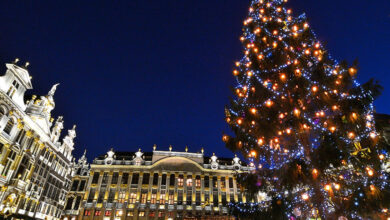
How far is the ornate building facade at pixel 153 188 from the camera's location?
4359cm

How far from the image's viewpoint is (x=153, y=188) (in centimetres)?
4650

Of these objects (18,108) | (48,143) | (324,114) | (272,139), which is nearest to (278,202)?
(272,139)

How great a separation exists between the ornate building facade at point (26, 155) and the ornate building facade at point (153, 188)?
6.54 m

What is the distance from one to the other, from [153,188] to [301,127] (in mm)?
42111

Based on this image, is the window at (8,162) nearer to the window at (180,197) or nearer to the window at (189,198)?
the window at (180,197)

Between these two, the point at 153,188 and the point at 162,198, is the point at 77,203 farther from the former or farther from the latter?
the point at 162,198

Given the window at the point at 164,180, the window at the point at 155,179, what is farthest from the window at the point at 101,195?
the window at the point at 164,180

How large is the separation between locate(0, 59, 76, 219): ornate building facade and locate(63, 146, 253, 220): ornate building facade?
654 cm

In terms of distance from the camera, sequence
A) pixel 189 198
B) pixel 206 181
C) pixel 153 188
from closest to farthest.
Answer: pixel 189 198 → pixel 153 188 → pixel 206 181

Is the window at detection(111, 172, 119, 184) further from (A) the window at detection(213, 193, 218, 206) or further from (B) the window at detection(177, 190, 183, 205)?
→ (A) the window at detection(213, 193, 218, 206)

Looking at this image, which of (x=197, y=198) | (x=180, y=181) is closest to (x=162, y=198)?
(x=180, y=181)

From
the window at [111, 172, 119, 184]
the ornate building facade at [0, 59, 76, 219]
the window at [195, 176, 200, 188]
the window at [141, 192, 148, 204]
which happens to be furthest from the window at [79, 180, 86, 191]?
the window at [195, 176, 200, 188]

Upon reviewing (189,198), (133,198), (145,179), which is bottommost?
(133,198)

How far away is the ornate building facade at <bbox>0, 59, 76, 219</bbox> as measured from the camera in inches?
1127
